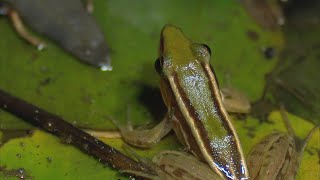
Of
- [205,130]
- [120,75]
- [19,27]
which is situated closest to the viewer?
[205,130]

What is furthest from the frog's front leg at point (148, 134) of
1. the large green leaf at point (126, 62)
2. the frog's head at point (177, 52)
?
the frog's head at point (177, 52)

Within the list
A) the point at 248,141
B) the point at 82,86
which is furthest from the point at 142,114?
the point at 248,141

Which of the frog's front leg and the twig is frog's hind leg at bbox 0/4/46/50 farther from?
the frog's front leg

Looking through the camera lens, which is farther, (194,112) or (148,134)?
(148,134)

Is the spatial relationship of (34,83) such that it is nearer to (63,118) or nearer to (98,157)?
(63,118)

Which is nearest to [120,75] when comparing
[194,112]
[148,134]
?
[148,134]

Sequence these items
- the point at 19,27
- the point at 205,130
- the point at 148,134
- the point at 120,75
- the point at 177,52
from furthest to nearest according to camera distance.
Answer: the point at 19,27
the point at 120,75
the point at 148,134
the point at 177,52
the point at 205,130

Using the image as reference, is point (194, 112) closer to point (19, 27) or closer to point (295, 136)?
point (295, 136)
